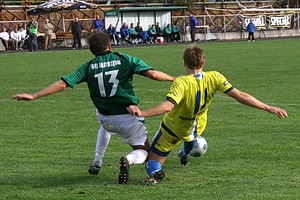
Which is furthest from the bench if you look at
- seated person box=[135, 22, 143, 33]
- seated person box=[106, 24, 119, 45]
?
seated person box=[135, 22, 143, 33]

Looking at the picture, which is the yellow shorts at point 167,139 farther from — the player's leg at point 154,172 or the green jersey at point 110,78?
the green jersey at point 110,78

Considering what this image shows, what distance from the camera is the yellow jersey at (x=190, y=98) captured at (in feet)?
23.4

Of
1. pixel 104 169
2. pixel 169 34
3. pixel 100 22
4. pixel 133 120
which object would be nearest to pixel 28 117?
pixel 104 169

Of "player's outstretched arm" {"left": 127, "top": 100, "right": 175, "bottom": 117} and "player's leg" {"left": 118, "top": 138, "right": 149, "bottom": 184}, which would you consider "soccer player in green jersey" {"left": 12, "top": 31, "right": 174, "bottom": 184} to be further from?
"player's outstretched arm" {"left": 127, "top": 100, "right": 175, "bottom": 117}

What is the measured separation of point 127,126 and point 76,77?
0.74 metres

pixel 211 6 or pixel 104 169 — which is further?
pixel 211 6

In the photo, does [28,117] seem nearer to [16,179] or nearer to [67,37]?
[16,179]

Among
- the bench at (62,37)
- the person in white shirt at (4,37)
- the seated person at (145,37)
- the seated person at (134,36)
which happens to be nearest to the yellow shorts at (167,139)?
the person in white shirt at (4,37)

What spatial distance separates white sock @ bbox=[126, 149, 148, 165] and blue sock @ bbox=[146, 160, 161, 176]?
84 mm

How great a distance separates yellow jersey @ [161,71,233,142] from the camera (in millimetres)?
7125

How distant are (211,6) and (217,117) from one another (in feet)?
159

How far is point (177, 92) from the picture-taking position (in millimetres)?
6973

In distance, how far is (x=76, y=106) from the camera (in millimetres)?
14914

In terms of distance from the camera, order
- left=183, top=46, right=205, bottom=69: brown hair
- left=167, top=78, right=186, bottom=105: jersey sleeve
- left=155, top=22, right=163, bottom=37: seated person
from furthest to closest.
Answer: left=155, top=22, right=163, bottom=37: seated person
left=183, top=46, right=205, bottom=69: brown hair
left=167, top=78, right=186, bottom=105: jersey sleeve
